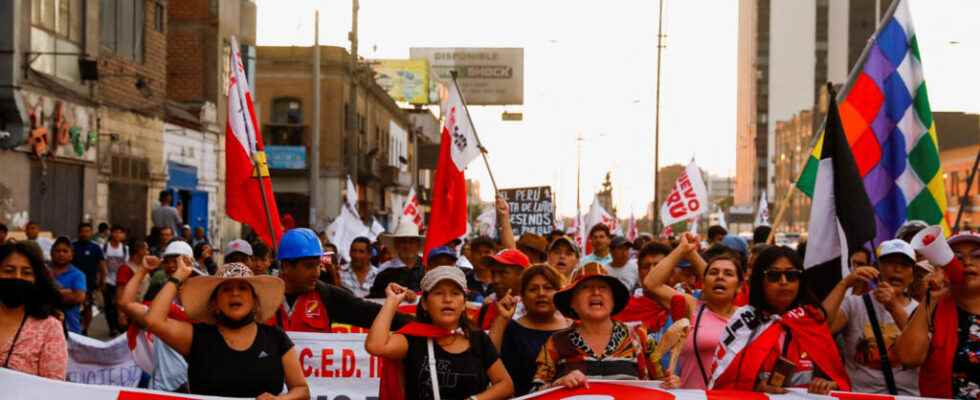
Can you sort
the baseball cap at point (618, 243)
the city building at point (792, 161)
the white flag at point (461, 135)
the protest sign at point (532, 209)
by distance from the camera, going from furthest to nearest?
the city building at point (792, 161) → the protest sign at point (532, 209) → the white flag at point (461, 135) → the baseball cap at point (618, 243)

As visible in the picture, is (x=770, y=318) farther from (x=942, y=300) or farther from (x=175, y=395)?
(x=175, y=395)

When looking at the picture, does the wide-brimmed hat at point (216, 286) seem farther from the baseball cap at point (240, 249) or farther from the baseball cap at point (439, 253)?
the baseball cap at point (439, 253)

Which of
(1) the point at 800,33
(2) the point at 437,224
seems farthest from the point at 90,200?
(1) the point at 800,33

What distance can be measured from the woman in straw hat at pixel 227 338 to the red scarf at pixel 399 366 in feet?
1.19

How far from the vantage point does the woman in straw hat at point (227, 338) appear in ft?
17.6

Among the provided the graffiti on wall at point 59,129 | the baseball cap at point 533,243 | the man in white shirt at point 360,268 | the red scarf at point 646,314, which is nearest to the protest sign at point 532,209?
the man in white shirt at point 360,268

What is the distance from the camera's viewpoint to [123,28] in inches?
1013

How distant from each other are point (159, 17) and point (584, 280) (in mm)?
24331

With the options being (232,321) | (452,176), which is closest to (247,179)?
(452,176)

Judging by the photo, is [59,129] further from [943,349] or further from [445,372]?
[943,349]

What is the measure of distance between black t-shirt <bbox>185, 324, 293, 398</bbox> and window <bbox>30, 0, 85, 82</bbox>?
16418 millimetres

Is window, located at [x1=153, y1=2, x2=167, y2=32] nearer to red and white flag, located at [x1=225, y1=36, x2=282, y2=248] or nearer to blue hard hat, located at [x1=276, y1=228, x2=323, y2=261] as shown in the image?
red and white flag, located at [x1=225, y1=36, x2=282, y2=248]

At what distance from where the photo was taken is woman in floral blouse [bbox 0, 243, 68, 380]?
219 inches

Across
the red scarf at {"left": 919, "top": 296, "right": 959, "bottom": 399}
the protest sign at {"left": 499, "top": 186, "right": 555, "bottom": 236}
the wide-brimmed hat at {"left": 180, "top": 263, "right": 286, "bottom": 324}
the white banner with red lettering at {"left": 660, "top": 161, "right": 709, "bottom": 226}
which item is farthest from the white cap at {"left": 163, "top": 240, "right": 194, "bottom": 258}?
the white banner with red lettering at {"left": 660, "top": 161, "right": 709, "bottom": 226}
